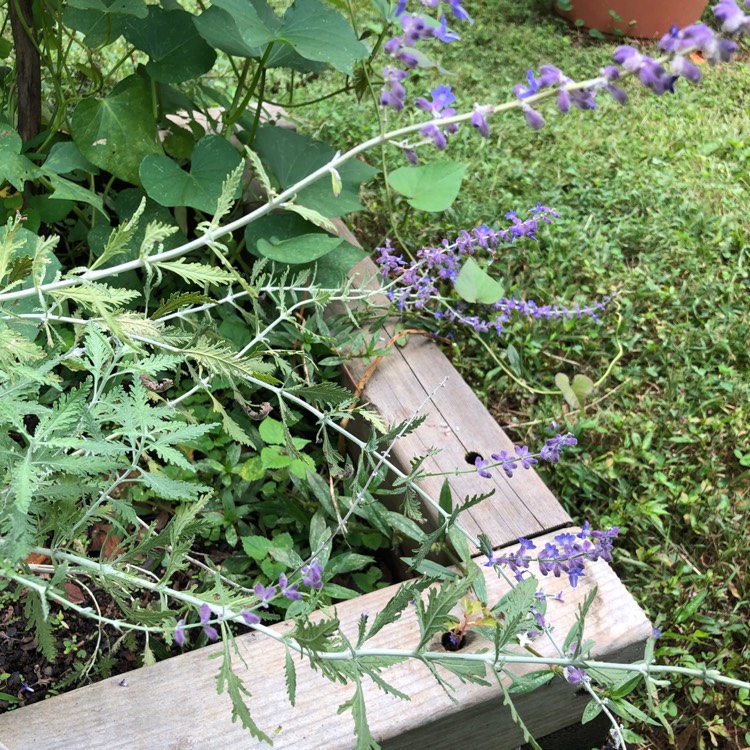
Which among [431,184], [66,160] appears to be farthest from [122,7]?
[431,184]

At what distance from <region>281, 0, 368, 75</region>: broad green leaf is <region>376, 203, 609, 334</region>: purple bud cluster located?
15.7 inches

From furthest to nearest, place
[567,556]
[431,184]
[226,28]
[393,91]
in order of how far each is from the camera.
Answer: [431,184] < [226,28] < [567,556] < [393,91]

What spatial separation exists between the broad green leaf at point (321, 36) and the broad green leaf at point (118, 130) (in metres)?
0.34

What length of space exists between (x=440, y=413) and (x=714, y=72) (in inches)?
104

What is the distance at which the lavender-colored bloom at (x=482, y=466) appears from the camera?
3.66 feet

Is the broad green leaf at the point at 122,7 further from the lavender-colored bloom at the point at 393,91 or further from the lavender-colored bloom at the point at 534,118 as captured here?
the lavender-colored bloom at the point at 534,118

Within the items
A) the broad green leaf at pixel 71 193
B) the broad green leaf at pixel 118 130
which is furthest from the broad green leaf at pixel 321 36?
the broad green leaf at pixel 71 193

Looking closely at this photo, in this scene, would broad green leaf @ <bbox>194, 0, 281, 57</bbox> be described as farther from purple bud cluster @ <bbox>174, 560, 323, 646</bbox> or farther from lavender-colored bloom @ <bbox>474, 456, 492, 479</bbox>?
purple bud cluster @ <bbox>174, 560, 323, 646</bbox>

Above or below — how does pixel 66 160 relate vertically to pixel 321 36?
below

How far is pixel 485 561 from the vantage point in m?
1.12

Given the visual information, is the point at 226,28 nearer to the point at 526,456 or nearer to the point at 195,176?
the point at 195,176

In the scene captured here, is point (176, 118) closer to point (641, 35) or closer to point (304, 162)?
point (304, 162)

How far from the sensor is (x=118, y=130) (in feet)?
4.59

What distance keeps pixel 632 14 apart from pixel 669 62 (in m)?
3.34
